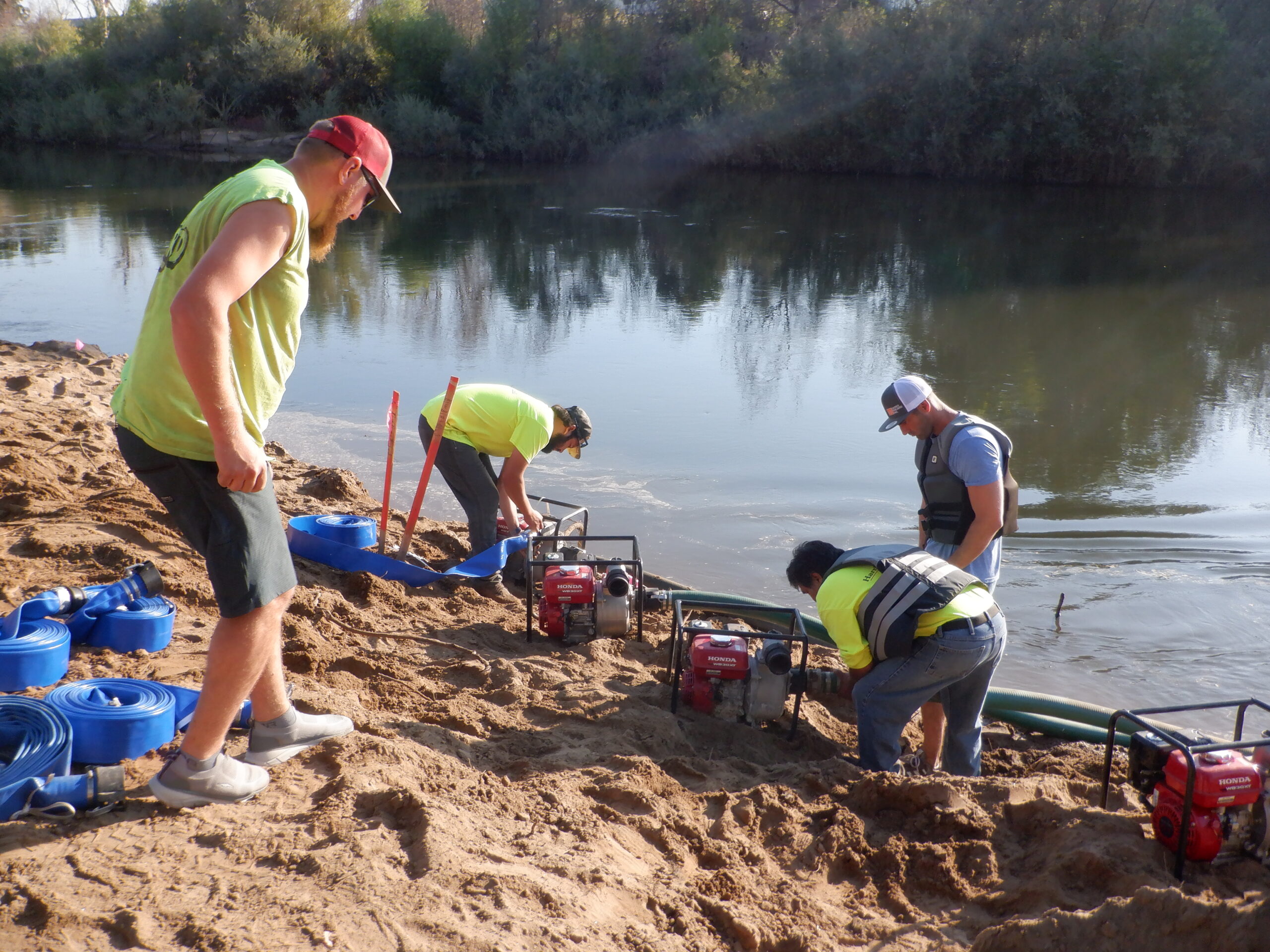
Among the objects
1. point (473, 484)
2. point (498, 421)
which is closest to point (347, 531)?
point (473, 484)

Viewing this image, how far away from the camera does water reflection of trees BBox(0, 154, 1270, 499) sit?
1162 cm

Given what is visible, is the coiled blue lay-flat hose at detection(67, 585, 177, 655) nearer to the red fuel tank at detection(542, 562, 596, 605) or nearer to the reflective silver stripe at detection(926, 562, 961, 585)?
the red fuel tank at detection(542, 562, 596, 605)

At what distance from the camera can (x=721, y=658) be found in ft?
14.9

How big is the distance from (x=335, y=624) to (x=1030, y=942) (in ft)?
11.0

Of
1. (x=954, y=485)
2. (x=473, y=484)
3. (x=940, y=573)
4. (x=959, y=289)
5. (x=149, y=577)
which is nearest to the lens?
(x=940, y=573)

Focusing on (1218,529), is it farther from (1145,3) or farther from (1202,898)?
(1145,3)

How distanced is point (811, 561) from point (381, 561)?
2603 millimetres

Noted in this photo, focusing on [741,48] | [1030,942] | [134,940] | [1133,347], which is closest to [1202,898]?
[1030,942]

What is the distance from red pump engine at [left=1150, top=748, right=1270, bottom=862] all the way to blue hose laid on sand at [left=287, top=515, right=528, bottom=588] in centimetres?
338

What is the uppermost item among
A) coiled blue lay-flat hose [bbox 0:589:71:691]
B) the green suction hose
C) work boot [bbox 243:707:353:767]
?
coiled blue lay-flat hose [bbox 0:589:71:691]

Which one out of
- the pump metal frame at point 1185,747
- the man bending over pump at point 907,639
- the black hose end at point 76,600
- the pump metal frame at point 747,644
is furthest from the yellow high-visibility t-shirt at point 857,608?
the black hose end at point 76,600

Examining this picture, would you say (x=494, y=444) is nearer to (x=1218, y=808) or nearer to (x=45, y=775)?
(x=45, y=775)

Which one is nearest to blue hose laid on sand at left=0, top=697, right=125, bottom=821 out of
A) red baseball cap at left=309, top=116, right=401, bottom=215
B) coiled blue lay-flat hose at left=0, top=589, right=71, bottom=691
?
coiled blue lay-flat hose at left=0, top=589, right=71, bottom=691

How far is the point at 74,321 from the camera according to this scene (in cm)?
1387
